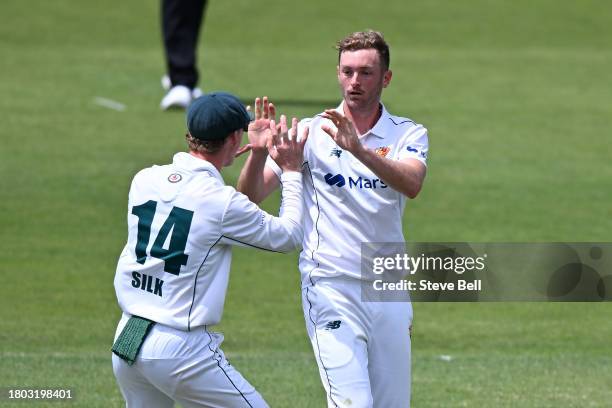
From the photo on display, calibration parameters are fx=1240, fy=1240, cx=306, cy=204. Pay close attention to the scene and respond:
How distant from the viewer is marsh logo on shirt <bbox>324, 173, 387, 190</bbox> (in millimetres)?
7410

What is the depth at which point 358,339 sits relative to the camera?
288 inches

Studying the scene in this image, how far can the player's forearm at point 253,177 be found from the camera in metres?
7.27

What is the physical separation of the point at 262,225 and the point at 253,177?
616 millimetres

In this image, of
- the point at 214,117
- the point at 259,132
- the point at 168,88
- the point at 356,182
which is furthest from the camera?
the point at 168,88

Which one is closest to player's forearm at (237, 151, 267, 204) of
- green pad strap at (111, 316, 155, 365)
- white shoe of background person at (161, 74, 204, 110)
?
green pad strap at (111, 316, 155, 365)

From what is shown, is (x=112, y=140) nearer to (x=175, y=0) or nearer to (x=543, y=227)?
(x=175, y=0)

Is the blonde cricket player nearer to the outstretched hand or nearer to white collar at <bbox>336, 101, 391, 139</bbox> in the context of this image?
the outstretched hand

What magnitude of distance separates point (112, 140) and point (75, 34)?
743 centimetres

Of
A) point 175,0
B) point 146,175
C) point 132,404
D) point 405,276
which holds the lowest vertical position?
point 132,404

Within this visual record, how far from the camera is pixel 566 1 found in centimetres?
3095

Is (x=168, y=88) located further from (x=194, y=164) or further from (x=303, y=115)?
(x=194, y=164)

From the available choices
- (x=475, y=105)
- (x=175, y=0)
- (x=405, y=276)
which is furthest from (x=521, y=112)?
(x=405, y=276)

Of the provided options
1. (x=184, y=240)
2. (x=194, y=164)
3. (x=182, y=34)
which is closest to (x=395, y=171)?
(x=194, y=164)

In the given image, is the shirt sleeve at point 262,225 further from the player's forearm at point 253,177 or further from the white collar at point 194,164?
the player's forearm at point 253,177
